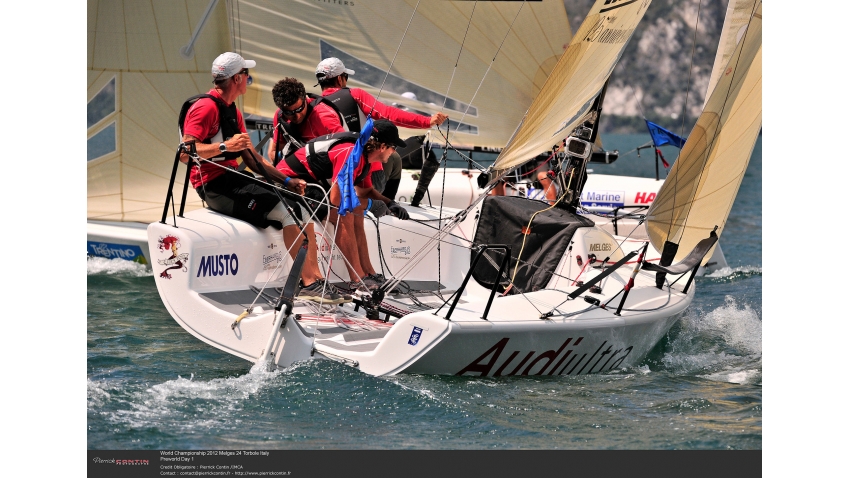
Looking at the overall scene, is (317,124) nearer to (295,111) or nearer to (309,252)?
(295,111)

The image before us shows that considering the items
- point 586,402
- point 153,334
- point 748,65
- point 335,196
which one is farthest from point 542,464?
point 153,334

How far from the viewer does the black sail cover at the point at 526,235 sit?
5.84 metres

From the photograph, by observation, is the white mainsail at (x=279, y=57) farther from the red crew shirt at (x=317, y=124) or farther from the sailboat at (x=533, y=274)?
the sailboat at (x=533, y=274)

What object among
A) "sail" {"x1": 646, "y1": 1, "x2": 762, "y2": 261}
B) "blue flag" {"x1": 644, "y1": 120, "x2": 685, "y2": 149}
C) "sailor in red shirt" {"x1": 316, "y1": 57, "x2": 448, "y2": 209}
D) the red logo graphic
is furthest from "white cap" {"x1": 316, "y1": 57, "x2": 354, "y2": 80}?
"blue flag" {"x1": 644, "y1": 120, "x2": 685, "y2": 149}

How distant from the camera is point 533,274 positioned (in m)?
5.89

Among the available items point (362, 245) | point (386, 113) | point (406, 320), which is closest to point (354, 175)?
point (362, 245)

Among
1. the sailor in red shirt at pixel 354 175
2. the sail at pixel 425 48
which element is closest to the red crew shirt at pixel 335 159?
the sailor in red shirt at pixel 354 175

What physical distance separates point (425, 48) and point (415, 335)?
5.10 metres

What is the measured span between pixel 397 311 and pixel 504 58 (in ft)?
13.6

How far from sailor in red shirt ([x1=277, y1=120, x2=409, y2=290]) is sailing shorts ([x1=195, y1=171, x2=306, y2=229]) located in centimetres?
17

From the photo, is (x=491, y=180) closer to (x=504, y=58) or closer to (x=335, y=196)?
(x=335, y=196)

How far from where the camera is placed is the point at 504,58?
30.4ft

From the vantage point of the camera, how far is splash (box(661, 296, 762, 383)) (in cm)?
563

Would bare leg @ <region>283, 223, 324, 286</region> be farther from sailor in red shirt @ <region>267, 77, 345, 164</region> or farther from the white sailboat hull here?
sailor in red shirt @ <region>267, 77, 345, 164</region>
